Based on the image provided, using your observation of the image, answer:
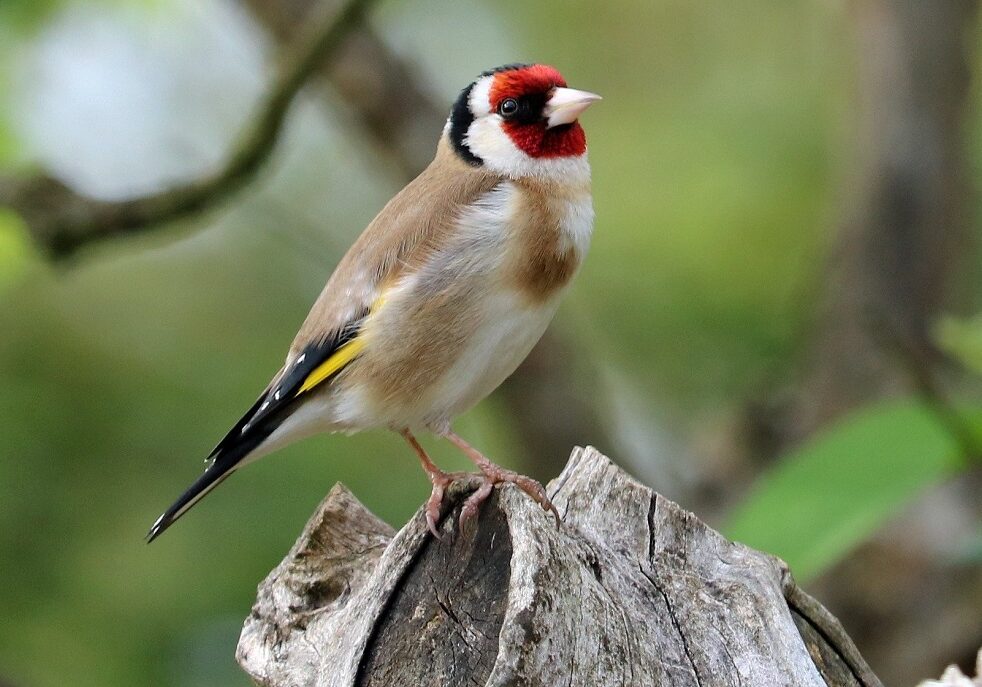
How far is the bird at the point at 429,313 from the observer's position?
3584 millimetres

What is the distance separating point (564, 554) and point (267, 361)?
180 inches

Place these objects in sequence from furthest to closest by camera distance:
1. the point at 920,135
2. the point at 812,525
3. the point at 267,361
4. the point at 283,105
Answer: the point at 267,361
the point at 920,135
the point at 283,105
the point at 812,525

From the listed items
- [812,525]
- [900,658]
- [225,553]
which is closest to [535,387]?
[225,553]

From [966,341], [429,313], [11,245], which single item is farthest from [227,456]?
[966,341]

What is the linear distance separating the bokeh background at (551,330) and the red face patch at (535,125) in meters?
1.11

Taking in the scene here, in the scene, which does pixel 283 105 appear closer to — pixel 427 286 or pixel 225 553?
pixel 427 286

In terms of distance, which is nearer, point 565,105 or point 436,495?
point 436,495

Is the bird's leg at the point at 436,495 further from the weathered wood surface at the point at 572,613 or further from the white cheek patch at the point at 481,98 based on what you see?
the white cheek patch at the point at 481,98

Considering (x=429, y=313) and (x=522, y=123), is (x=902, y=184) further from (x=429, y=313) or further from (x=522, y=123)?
(x=429, y=313)

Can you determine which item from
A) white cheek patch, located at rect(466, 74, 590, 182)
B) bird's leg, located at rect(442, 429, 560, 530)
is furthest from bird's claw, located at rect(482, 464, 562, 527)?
white cheek patch, located at rect(466, 74, 590, 182)

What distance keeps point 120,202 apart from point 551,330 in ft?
6.52

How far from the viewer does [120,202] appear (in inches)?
198

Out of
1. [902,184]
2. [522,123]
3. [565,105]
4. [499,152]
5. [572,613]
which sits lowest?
[572,613]

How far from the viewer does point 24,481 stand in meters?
5.61
